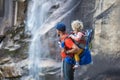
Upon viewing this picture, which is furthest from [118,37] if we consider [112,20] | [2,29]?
[2,29]

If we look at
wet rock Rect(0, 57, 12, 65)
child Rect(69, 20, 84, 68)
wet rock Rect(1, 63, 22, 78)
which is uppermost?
child Rect(69, 20, 84, 68)

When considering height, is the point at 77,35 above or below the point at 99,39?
above

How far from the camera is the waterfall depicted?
994 cm

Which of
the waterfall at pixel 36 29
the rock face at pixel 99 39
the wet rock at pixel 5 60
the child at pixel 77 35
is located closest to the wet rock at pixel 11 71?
the rock face at pixel 99 39

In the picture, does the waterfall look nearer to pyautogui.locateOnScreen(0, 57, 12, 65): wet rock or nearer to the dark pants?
pyautogui.locateOnScreen(0, 57, 12, 65): wet rock

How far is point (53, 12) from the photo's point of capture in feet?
35.2

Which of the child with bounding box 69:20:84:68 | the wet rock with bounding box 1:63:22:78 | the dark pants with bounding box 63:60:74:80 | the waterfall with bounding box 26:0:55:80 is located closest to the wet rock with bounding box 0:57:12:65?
the wet rock with bounding box 1:63:22:78

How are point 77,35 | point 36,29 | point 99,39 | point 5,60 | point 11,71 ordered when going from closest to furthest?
point 77,35 → point 99,39 → point 11,71 → point 5,60 → point 36,29

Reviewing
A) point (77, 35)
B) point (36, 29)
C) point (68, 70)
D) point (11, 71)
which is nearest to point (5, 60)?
point (11, 71)

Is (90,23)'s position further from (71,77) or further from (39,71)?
(71,77)

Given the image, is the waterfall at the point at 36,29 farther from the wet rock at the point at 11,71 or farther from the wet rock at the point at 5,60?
the wet rock at the point at 5,60

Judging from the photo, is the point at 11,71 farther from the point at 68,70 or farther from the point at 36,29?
the point at 68,70

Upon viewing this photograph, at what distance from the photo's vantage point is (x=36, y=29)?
442 inches

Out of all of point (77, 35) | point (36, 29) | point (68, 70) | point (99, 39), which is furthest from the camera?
point (36, 29)
